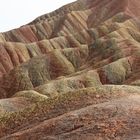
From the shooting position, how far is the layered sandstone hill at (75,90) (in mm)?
33875

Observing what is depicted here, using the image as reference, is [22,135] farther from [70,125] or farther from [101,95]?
[101,95]

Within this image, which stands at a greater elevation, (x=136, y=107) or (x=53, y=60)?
→ (x=136, y=107)

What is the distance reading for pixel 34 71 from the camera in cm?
13812

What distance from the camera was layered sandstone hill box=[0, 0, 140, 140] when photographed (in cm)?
3388

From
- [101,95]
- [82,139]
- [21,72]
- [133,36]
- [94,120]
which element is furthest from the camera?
[133,36]

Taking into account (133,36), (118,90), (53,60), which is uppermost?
(118,90)

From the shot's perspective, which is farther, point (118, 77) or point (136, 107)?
point (118, 77)

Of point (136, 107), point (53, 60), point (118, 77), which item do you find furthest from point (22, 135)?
point (53, 60)

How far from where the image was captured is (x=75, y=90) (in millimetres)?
44312

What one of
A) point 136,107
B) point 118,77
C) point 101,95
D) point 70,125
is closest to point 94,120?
point 70,125

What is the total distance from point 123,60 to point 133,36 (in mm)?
57573

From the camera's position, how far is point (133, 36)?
592 ft

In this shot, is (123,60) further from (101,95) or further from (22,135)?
(22,135)

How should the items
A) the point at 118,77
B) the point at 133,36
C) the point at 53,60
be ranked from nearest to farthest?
the point at 118,77, the point at 53,60, the point at 133,36
